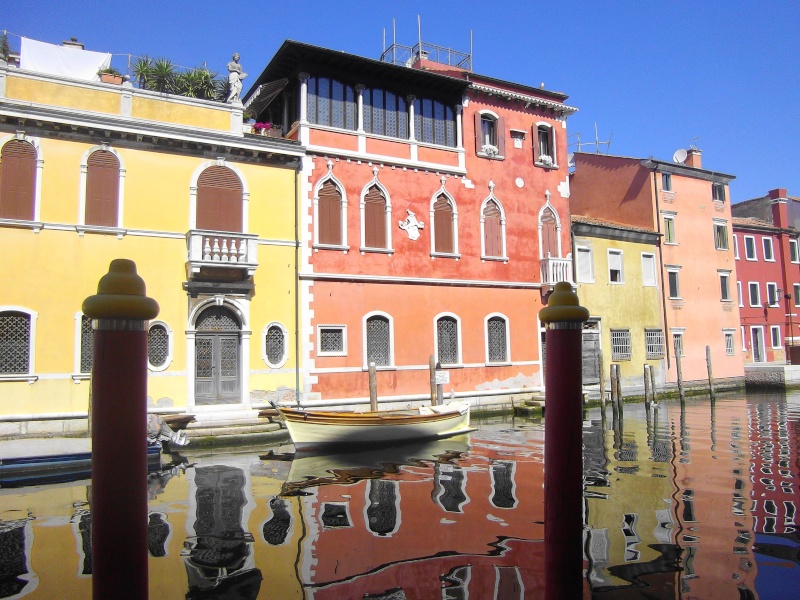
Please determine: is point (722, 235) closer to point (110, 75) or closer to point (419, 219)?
point (419, 219)

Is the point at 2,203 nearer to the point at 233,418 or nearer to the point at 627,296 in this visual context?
the point at 233,418

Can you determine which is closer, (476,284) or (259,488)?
(259,488)

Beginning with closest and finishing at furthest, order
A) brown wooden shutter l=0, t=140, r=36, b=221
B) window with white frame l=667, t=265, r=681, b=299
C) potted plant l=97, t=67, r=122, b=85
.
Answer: brown wooden shutter l=0, t=140, r=36, b=221
potted plant l=97, t=67, r=122, b=85
window with white frame l=667, t=265, r=681, b=299

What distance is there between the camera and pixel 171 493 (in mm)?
9656

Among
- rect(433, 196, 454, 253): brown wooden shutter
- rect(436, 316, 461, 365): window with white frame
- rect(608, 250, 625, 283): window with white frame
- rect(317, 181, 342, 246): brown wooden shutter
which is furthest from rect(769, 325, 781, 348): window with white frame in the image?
rect(317, 181, 342, 246): brown wooden shutter

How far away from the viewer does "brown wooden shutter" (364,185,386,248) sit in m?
18.0

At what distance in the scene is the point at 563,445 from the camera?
3354mm

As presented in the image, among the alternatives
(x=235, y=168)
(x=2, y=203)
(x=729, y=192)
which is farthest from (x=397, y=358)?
(x=729, y=192)

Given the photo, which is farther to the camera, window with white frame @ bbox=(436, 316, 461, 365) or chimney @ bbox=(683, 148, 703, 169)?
chimney @ bbox=(683, 148, 703, 169)

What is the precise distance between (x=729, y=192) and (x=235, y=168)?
24.1 m

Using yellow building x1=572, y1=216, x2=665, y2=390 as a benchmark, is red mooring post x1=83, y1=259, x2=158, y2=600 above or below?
below

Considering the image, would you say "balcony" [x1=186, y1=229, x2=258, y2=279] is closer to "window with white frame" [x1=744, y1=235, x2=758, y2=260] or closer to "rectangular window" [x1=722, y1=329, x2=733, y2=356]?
"rectangular window" [x1=722, y1=329, x2=733, y2=356]

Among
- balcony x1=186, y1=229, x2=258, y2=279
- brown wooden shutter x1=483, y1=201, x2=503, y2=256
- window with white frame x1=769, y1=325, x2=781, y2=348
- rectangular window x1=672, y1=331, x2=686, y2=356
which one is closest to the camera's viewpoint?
balcony x1=186, y1=229, x2=258, y2=279

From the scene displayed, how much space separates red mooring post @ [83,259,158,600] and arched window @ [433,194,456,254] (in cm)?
1676
